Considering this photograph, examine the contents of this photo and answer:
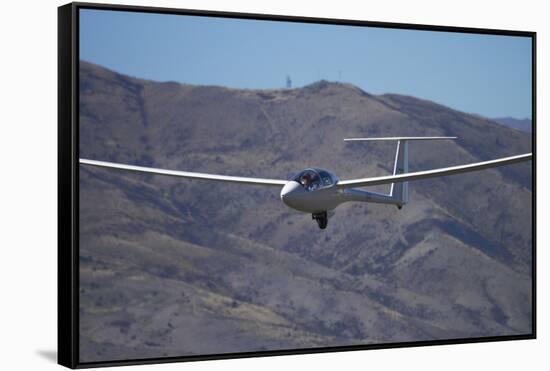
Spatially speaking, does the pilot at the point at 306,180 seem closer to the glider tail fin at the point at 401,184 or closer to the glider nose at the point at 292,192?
the glider nose at the point at 292,192

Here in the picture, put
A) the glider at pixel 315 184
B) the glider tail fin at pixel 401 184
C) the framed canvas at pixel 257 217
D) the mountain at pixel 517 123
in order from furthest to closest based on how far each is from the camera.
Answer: the framed canvas at pixel 257 217, the glider tail fin at pixel 401 184, the mountain at pixel 517 123, the glider at pixel 315 184

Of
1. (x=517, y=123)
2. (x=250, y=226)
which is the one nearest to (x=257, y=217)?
(x=250, y=226)

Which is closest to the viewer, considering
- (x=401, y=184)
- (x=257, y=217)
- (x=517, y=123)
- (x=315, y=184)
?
(x=315, y=184)

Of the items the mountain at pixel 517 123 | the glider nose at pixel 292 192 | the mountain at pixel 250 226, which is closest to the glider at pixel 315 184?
the glider nose at pixel 292 192

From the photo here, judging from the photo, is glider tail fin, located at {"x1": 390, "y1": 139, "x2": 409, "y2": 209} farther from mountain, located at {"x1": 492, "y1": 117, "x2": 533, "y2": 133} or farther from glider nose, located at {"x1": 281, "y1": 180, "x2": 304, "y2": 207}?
glider nose, located at {"x1": 281, "y1": 180, "x2": 304, "y2": 207}

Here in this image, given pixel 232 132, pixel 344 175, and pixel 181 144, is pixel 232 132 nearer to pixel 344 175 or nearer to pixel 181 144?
pixel 181 144

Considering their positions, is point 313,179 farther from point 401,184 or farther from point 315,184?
point 401,184

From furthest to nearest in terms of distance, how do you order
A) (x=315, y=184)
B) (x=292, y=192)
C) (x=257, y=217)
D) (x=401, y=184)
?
(x=257, y=217), (x=401, y=184), (x=315, y=184), (x=292, y=192)
